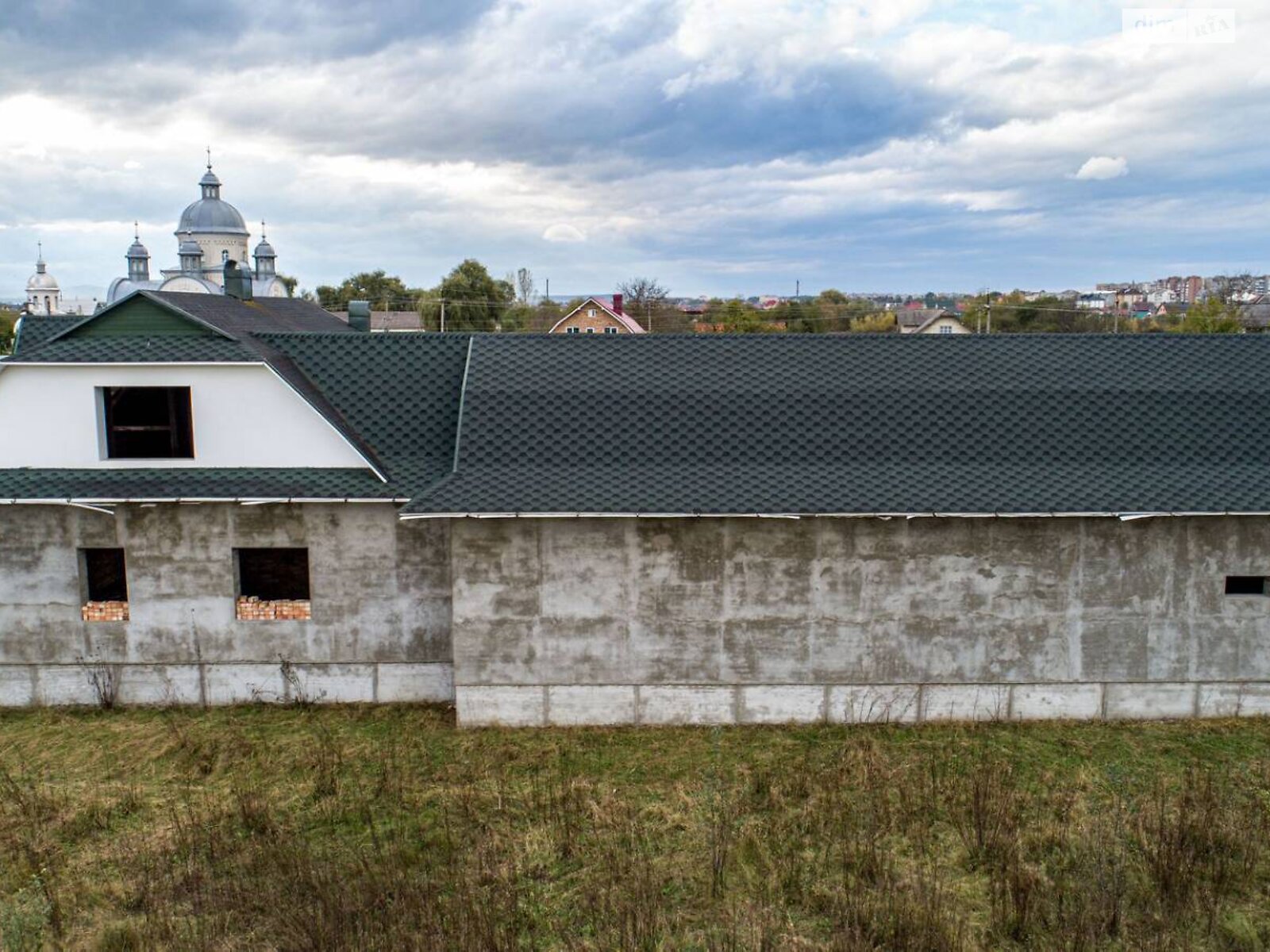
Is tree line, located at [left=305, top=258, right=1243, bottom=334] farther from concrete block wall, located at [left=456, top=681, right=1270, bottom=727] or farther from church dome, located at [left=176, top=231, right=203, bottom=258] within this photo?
concrete block wall, located at [left=456, top=681, right=1270, bottom=727]

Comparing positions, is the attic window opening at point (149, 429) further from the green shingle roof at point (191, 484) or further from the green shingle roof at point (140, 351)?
the green shingle roof at point (140, 351)

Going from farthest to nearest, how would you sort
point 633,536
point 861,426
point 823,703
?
point 861,426 → point 823,703 → point 633,536

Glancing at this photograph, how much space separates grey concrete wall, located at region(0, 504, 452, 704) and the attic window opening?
0.97 meters

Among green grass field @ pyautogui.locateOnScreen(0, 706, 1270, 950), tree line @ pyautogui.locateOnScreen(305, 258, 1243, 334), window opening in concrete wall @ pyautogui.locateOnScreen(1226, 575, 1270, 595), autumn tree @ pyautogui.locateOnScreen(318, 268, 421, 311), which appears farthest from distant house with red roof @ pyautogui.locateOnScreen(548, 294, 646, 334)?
green grass field @ pyautogui.locateOnScreen(0, 706, 1270, 950)

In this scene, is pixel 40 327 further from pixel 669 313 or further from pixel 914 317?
pixel 914 317

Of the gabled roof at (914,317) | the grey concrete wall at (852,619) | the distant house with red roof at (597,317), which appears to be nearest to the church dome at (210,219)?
the distant house with red roof at (597,317)

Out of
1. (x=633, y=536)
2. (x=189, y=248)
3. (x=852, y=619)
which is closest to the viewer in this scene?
(x=633, y=536)

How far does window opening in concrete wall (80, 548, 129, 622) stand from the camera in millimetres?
15211

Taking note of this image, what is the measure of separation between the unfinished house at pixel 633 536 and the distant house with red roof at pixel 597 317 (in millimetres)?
56997

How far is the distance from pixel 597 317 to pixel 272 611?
62.3 m

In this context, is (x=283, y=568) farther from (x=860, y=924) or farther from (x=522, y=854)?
(x=860, y=924)

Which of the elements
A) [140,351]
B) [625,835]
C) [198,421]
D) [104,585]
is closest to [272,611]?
[104,585]

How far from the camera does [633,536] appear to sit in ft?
46.9

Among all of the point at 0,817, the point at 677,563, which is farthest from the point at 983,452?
the point at 0,817
